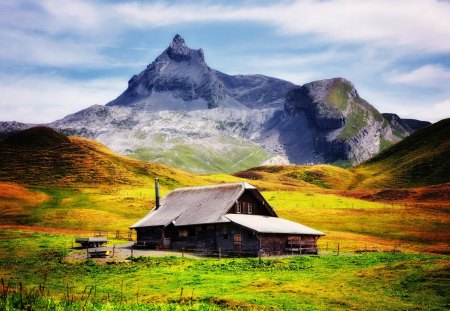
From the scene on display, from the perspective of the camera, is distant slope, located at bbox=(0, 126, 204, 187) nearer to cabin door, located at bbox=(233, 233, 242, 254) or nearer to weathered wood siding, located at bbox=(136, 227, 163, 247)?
weathered wood siding, located at bbox=(136, 227, 163, 247)

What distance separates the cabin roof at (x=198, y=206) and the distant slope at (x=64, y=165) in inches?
2424

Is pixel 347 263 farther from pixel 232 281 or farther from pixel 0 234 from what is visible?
pixel 0 234

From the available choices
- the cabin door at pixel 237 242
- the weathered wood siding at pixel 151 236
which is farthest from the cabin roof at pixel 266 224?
the weathered wood siding at pixel 151 236

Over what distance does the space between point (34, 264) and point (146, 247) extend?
22298 millimetres

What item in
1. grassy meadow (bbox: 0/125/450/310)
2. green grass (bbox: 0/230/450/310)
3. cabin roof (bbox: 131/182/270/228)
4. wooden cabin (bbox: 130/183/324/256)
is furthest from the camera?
cabin roof (bbox: 131/182/270/228)

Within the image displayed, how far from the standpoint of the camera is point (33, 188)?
123 meters

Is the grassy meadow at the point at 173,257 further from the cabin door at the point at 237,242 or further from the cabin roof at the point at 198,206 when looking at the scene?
the cabin roof at the point at 198,206

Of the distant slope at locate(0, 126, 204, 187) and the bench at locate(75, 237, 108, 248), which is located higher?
the distant slope at locate(0, 126, 204, 187)

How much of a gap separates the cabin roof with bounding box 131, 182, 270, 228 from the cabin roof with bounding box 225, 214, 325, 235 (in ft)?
6.47

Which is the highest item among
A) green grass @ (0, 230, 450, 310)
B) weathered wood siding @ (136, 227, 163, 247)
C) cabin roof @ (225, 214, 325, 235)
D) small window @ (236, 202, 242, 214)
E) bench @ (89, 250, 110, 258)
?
small window @ (236, 202, 242, 214)

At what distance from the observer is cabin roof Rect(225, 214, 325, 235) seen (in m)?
60.1

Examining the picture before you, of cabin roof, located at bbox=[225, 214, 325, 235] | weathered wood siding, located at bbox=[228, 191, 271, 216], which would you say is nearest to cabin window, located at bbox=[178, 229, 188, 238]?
weathered wood siding, located at bbox=[228, 191, 271, 216]

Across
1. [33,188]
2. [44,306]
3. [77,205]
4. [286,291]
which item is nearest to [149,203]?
[77,205]

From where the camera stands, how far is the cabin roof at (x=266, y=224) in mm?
60147
